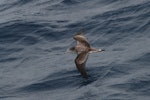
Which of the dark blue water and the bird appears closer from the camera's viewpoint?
the dark blue water

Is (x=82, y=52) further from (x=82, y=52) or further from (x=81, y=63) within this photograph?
(x=81, y=63)

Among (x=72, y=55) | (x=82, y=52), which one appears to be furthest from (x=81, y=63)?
(x=72, y=55)

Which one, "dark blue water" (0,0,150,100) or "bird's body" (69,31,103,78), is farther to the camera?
"bird's body" (69,31,103,78)

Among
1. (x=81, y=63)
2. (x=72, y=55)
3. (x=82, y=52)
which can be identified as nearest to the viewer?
Result: (x=81, y=63)

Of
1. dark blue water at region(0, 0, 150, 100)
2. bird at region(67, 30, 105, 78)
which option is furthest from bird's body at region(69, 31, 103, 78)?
dark blue water at region(0, 0, 150, 100)

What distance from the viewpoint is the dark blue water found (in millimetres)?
15789

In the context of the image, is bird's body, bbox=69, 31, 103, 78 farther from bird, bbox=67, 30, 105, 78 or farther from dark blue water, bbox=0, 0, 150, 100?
dark blue water, bbox=0, 0, 150, 100

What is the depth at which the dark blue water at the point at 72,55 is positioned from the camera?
51.8 ft

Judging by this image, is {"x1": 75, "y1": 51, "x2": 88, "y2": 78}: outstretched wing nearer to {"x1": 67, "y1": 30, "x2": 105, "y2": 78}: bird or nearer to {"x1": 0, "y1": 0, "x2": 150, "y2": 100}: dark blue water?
{"x1": 67, "y1": 30, "x2": 105, "y2": 78}: bird

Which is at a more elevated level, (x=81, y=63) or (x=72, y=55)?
(x=72, y=55)

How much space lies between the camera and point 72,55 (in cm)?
1967

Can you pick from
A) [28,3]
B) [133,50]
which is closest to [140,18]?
[133,50]

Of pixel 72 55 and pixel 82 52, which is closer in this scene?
pixel 82 52

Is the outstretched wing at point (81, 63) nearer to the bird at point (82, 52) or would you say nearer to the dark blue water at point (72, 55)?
the bird at point (82, 52)
